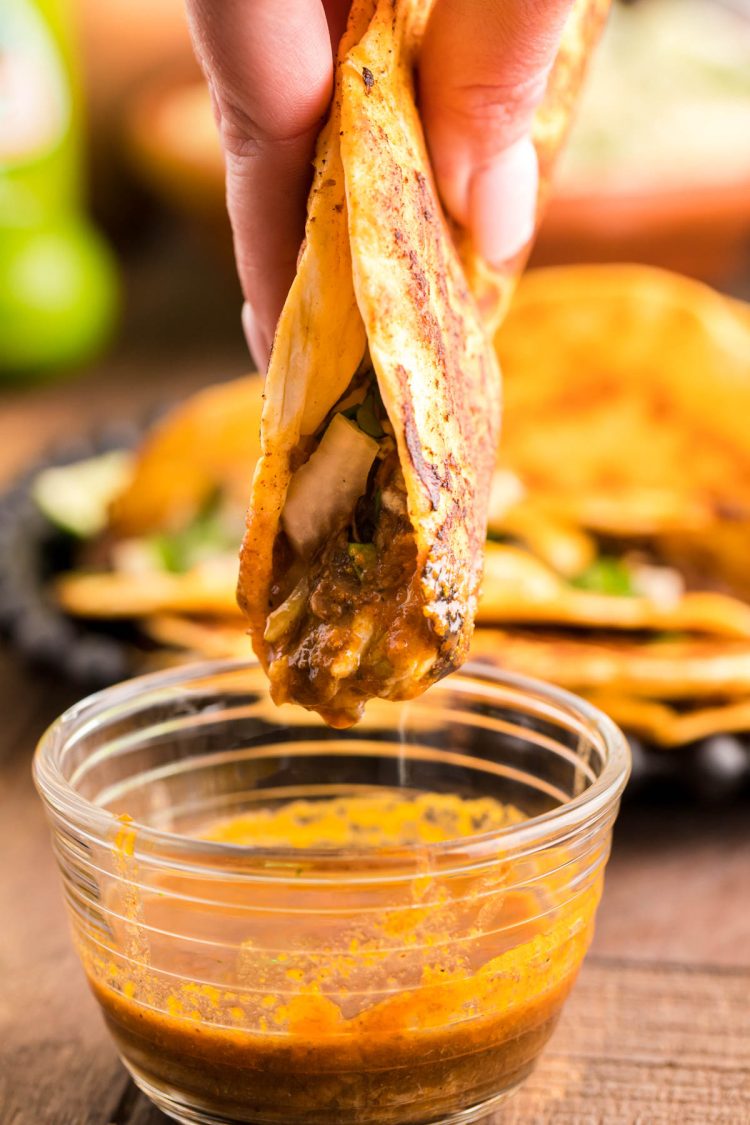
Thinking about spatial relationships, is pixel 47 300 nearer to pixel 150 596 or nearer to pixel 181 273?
pixel 181 273

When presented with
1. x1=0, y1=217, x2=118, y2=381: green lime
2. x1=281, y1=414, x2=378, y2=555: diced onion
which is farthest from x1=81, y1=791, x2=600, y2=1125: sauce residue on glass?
x1=0, y1=217, x2=118, y2=381: green lime

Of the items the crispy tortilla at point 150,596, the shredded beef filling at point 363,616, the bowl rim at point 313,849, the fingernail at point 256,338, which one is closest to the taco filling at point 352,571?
the shredded beef filling at point 363,616

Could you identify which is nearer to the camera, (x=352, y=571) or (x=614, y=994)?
(x=352, y=571)

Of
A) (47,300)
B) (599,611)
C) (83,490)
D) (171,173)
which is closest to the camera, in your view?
(599,611)

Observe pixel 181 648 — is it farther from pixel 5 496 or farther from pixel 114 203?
pixel 114 203

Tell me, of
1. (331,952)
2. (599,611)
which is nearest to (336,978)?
(331,952)

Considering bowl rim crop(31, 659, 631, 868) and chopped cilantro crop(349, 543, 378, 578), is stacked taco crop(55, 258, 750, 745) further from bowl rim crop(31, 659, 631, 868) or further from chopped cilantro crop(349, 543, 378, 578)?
chopped cilantro crop(349, 543, 378, 578)

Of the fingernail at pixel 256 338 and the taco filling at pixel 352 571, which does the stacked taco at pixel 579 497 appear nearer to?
the fingernail at pixel 256 338

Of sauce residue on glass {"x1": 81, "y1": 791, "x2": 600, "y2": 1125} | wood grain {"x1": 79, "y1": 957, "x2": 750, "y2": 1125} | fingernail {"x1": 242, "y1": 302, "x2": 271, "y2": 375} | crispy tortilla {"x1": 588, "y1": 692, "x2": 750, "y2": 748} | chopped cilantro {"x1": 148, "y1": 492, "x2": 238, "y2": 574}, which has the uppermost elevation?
fingernail {"x1": 242, "y1": 302, "x2": 271, "y2": 375}
